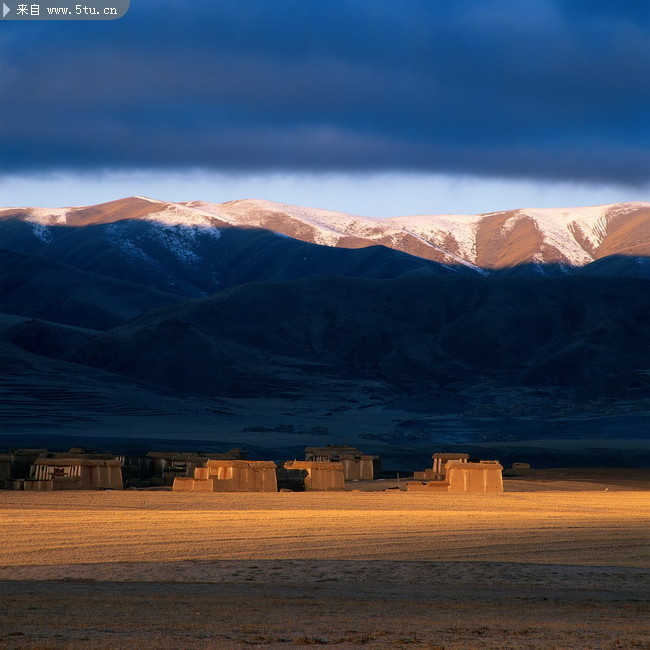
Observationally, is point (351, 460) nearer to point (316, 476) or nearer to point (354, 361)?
point (316, 476)

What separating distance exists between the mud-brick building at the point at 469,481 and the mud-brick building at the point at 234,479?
5281 millimetres

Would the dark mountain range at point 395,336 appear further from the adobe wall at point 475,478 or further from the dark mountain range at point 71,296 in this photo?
the adobe wall at point 475,478

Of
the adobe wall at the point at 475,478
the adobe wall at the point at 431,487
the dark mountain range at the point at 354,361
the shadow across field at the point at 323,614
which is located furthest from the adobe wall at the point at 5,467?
the dark mountain range at the point at 354,361

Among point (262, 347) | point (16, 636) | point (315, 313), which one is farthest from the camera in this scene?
point (315, 313)

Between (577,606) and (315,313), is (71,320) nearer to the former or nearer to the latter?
(315,313)

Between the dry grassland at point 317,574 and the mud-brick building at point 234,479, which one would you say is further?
the mud-brick building at point 234,479

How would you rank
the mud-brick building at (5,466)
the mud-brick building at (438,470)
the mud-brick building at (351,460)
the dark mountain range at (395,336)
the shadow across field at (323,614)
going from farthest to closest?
1. the dark mountain range at (395,336)
2. the mud-brick building at (351,460)
3. the mud-brick building at (438,470)
4. the mud-brick building at (5,466)
5. the shadow across field at (323,614)

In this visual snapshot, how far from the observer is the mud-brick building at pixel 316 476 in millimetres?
A: 39656

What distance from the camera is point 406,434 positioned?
80.0 meters

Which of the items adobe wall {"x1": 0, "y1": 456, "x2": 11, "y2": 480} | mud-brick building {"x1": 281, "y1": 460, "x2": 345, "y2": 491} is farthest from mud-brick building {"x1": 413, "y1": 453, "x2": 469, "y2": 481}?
adobe wall {"x1": 0, "y1": 456, "x2": 11, "y2": 480}

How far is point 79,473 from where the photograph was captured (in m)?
37.3

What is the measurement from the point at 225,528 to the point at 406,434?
56403 millimetres

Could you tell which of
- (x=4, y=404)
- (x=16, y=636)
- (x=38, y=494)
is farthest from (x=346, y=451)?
(x=4, y=404)

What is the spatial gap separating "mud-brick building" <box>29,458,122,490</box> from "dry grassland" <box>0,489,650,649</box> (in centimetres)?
415
